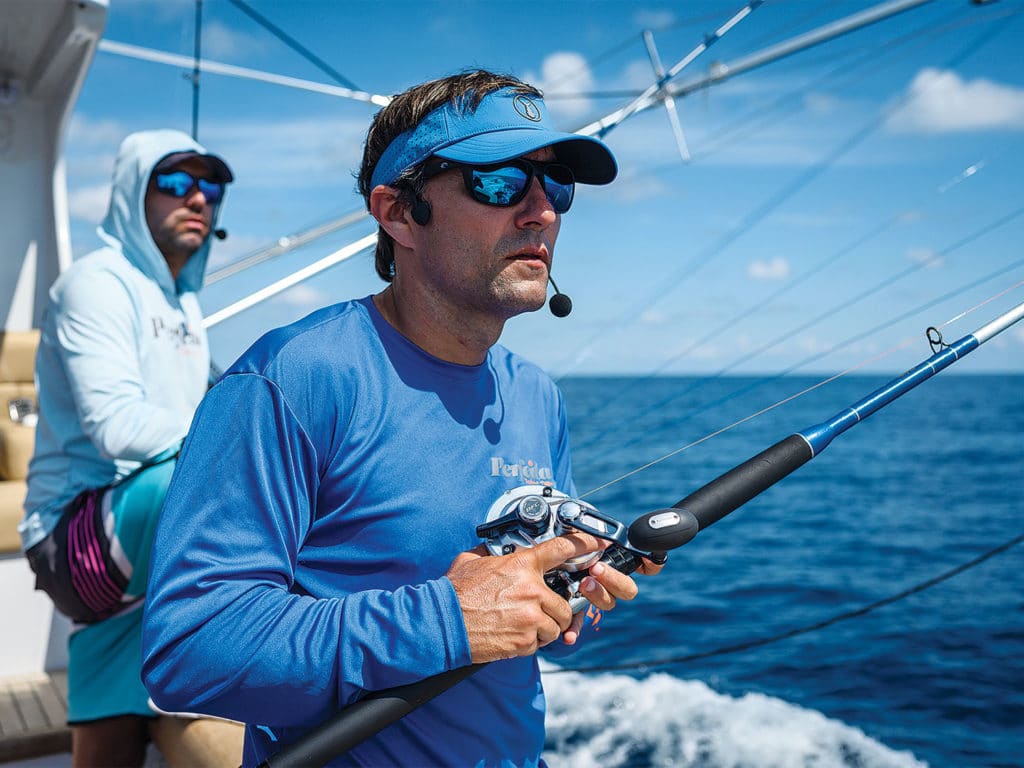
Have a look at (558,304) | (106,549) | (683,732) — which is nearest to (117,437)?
(106,549)

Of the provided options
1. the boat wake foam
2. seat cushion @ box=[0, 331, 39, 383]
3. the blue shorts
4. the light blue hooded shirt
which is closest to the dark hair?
the light blue hooded shirt

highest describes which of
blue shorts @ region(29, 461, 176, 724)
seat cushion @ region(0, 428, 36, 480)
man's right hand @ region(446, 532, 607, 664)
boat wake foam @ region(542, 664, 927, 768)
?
seat cushion @ region(0, 428, 36, 480)

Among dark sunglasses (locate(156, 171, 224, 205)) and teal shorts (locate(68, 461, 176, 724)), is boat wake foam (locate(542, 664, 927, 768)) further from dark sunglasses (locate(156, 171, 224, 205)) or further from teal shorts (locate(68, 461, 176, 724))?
dark sunglasses (locate(156, 171, 224, 205))

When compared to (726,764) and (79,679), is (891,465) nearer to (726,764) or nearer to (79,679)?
(726,764)

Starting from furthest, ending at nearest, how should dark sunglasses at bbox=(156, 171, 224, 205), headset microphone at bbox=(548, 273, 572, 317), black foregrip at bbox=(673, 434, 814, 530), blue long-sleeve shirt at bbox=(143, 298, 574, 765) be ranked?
dark sunglasses at bbox=(156, 171, 224, 205) → headset microphone at bbox=(548, 273, 572, 317) → black foregrip at bbox=(673, 434, 814, 530) → blue long-sleeve shirt at bbox=(143, 298, 574, 765)

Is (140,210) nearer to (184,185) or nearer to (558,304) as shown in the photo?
(184,185)

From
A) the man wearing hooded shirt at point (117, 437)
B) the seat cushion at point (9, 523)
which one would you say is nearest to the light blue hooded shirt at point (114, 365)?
the man wearing hooded shirt at point (117, 437)

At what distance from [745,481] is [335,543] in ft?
2.48

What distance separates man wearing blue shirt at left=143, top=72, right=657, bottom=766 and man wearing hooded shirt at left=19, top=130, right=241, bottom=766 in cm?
109

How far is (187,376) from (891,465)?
37.0 m

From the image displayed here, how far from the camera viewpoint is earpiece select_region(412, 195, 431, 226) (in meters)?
1.58

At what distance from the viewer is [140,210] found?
113 inches

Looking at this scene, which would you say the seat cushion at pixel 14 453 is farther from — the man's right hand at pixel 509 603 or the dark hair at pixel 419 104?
the man's right hand at pixel 509 603

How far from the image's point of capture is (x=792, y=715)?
9062 mm
